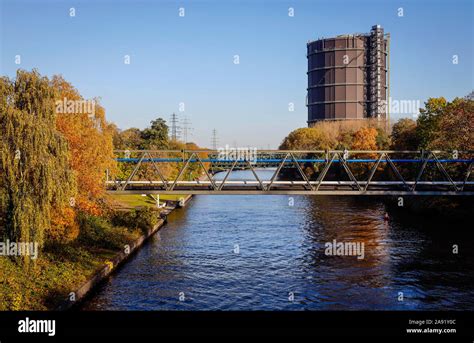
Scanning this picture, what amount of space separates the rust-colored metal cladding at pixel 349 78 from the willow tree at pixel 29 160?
91.7 meters

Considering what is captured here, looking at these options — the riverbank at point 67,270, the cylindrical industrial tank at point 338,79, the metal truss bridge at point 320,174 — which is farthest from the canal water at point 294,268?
the cylindrical industrial tank at point 338,79

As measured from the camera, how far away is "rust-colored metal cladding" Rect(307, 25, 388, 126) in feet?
360

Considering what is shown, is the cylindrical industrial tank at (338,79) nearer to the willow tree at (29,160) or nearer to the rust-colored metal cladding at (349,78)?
the rust-colored metal cladding at (349,78)

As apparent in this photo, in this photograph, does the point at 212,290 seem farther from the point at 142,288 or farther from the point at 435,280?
the point at 435,280

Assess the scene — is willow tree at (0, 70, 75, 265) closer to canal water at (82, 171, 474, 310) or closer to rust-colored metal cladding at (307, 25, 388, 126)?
canal water at (82, 171, 474, 310)

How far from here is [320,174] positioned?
3006cm

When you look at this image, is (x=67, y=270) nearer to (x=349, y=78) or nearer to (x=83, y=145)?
(x=83, y=145)

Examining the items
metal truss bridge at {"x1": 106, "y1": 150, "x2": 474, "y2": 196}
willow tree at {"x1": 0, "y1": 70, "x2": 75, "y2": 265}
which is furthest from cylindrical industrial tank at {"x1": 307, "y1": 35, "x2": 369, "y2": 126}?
willow tree at {"x1": 0, "y1": 70, "x2": 75, "y2": 265}

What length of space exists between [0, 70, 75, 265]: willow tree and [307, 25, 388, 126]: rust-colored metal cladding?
91.7m

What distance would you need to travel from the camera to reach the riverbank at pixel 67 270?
20516mm
